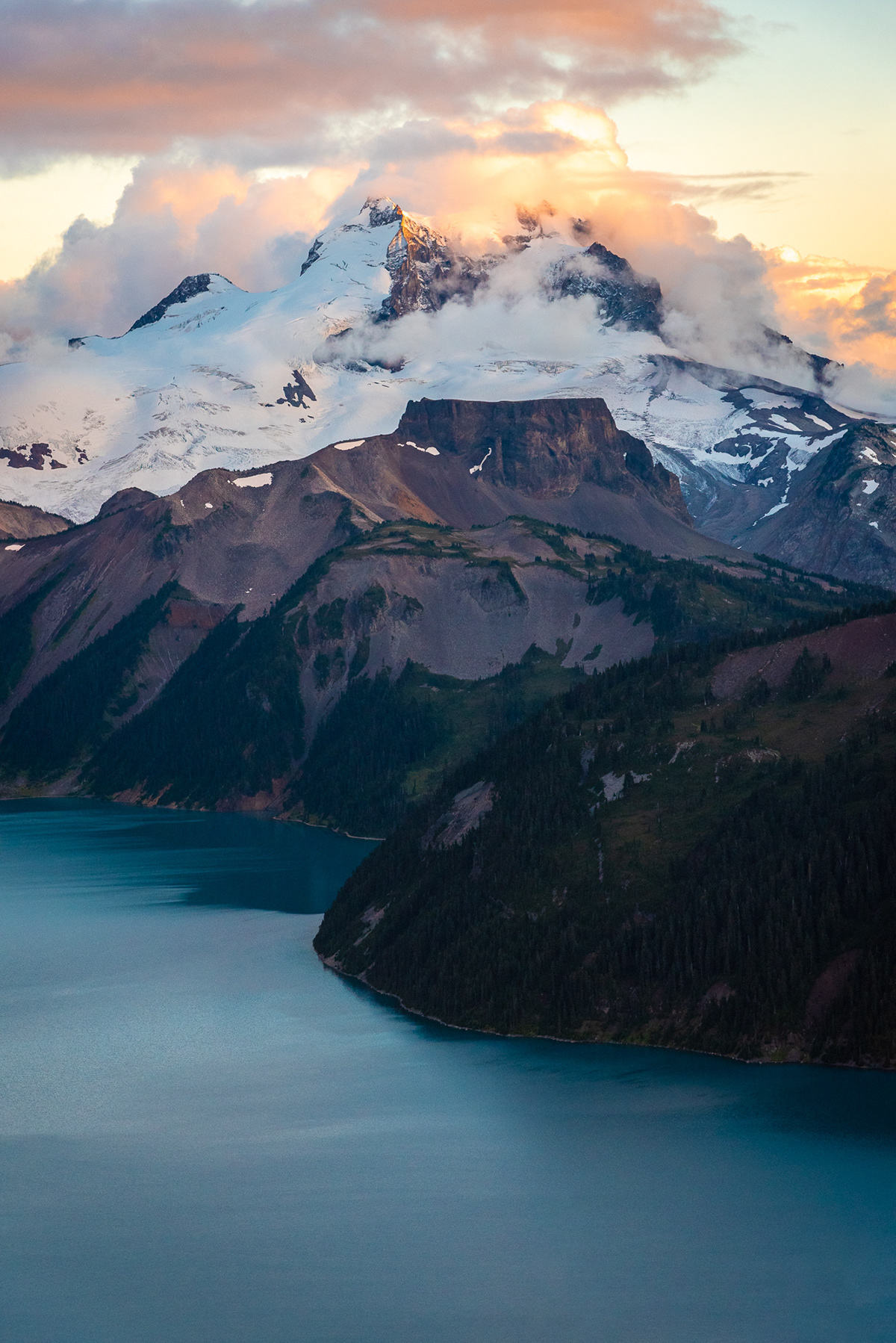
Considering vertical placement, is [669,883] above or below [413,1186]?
below

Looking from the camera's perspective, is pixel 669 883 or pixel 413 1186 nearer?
pixel 413 1186

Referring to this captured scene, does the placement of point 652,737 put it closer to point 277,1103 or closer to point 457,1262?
point 277,1103

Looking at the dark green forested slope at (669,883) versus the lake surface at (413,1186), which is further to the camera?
the dark green forested slope at (669,883)

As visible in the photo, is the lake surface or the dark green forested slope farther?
the dark green forested slope

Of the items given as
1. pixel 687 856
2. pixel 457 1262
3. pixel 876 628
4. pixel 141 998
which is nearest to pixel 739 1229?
pixel 457 1262
